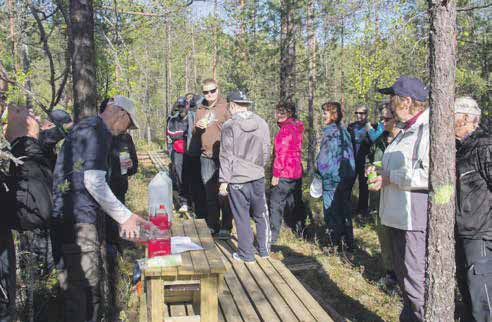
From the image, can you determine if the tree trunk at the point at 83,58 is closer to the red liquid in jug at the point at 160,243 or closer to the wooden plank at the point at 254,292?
the red liquid in jug at the point at 160,243

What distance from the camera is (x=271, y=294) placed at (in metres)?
4.28

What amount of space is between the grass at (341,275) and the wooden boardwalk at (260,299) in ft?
1.77

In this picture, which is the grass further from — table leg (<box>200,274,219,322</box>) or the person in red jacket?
table leg (<box>200,274,219,322</box>)

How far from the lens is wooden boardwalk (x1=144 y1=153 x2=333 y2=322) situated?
382 centimetres

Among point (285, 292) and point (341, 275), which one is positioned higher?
point (285, 292)

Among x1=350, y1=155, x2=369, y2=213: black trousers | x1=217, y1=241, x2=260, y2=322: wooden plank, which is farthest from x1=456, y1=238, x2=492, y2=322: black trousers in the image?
x1=350, y1=155, x2=369, y2=213: black trousers

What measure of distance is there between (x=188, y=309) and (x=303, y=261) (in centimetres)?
216

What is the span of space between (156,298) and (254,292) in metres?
1.23

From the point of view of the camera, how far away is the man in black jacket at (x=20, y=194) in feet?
9.25

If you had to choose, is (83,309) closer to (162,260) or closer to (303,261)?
(162,260)

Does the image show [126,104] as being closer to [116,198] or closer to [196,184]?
[116,198]

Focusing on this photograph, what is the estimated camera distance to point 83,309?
3461 millimetres

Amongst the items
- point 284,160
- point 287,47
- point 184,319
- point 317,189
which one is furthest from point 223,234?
point 287,47

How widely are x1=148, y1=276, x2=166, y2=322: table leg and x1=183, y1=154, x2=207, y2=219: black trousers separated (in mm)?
4010
